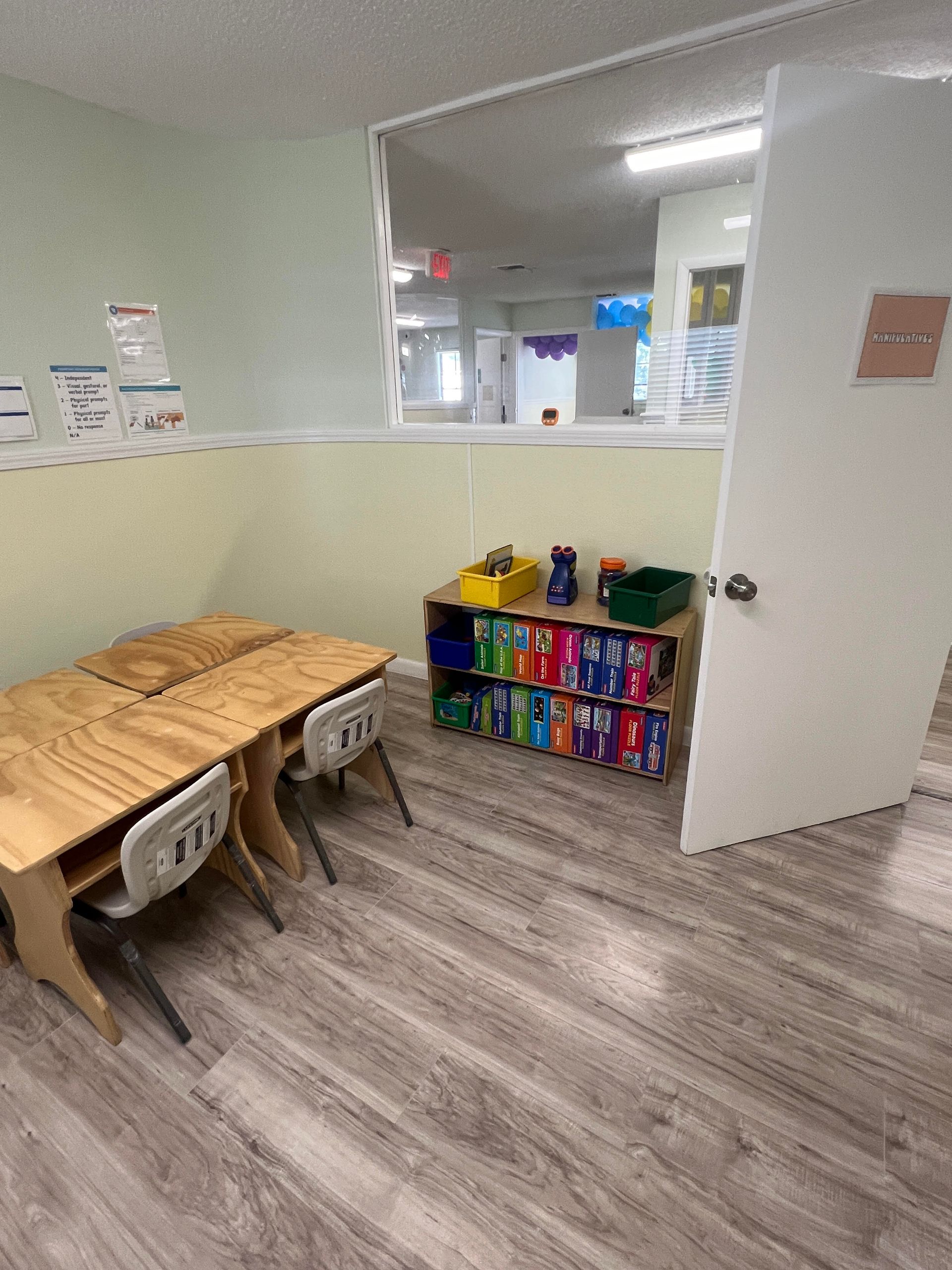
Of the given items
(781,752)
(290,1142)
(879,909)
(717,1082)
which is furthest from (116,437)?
(879,909)

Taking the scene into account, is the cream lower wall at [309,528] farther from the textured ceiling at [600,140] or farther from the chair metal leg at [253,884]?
the chair metal leg at [253,884]

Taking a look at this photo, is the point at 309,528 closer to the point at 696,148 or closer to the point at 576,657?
the point at 576,657

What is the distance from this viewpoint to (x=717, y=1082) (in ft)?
4.88

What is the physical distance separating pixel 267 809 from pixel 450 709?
110 centimetres

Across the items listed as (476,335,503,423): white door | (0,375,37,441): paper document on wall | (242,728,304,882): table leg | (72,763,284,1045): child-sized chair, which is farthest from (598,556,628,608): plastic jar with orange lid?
(476,335,503,423): white door

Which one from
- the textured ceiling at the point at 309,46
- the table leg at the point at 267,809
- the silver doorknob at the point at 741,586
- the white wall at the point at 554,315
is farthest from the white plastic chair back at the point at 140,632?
the white wall at the point at 554,315

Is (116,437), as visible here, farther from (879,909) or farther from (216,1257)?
(879,909)

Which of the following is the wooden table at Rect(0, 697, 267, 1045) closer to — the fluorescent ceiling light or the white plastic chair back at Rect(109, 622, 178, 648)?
the white plastic chair back at Rect(109, 622, 178, 648)

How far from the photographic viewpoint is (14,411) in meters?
2.34

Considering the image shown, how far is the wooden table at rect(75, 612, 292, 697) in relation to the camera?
2.18m

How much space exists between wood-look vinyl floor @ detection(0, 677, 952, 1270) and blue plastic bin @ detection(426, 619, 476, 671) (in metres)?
0.87

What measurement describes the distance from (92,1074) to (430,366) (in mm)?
6665

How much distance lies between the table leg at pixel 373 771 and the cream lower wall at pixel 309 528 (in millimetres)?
1122

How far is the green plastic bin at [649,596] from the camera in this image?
7.82ft
